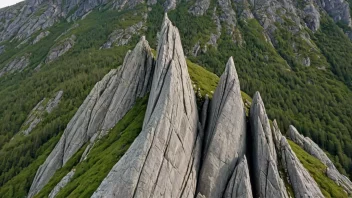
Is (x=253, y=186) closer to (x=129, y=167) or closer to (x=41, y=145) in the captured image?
(x=129, y=167)

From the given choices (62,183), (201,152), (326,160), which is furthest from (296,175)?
(62,183)

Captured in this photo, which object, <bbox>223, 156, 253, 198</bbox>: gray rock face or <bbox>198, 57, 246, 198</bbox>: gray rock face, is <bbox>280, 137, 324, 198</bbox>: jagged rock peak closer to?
<bbox>198, 57, 246, 198</bbox>: gray rock face

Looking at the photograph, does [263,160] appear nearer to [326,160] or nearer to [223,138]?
[223,138]

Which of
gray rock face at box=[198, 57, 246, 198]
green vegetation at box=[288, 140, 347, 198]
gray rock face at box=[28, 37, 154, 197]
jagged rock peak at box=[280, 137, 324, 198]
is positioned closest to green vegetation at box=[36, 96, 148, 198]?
gray rock face at box=[28, 37, 154, 197]

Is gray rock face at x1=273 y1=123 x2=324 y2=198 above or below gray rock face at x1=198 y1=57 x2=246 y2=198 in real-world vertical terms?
below

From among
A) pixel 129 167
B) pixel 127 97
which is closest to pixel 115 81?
pixel 127 97

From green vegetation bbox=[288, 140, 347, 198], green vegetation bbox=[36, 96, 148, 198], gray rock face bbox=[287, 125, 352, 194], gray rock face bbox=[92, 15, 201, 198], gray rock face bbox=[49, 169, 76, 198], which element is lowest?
gray rock face bbox=[287, 125, 352, 194]
